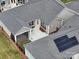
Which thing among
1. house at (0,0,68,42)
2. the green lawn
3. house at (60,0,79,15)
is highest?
house at (60,0,79,15)

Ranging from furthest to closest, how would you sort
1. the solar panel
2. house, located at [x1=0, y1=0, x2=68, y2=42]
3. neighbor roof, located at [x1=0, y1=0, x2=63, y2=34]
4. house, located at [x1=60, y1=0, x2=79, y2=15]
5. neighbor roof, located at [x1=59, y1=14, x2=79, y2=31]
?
house, located at [x1=60, y1=0, x2=79, y2=15], neighbor roof, located at [x1=0, y1=0, x2=63, y2=34], house, located at [x1=0, y1=0, x2=68, y2=42], neighbor roof, located at [x1=59, y1=14, x2=79, y2=31], the solar panel

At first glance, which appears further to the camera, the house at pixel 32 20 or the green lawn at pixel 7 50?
the house at pixel 32 20

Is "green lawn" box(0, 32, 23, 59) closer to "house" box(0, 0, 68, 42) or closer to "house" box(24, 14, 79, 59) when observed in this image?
"house" box(0, 0, 68, 42)

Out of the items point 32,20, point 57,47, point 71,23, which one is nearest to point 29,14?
point 32,20

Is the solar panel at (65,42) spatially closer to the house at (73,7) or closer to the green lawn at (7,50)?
the green lawn at (7,50)

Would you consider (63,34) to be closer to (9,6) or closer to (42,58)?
(42,58)

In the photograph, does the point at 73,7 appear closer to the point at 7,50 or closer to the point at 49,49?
the point at 49,49

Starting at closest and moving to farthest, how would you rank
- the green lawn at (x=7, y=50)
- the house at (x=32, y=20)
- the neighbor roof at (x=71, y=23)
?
the green lawn at (x=7, y=50)
the neighbor roof at (x=71, y=23)
the house at (x=32, y=20)

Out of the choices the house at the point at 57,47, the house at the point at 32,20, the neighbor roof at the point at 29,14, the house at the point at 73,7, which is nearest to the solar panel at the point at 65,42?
the house at the point at 57,47

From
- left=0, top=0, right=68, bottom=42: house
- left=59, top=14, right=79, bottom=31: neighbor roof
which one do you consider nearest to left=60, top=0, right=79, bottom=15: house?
left=59, top=14, right=79, bottom=31: neighbor roof
